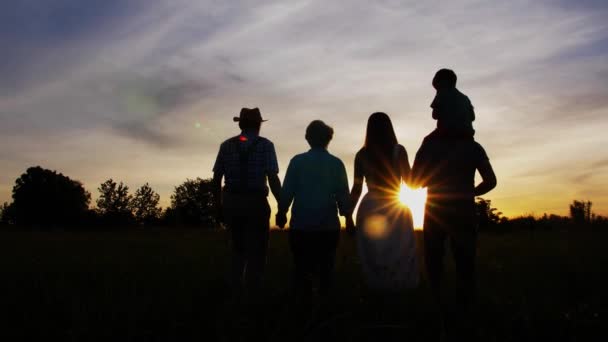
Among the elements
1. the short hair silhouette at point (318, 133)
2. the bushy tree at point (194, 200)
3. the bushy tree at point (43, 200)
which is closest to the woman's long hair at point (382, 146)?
the short hair silhouette at point (318, 133)

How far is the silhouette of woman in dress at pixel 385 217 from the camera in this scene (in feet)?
20.6

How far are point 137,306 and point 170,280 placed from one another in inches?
110

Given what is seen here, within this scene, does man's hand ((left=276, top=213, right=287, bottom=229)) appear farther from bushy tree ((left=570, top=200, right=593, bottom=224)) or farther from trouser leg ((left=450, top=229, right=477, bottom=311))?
bushy tree ((left=570, top=200, right=593, bottom=224))

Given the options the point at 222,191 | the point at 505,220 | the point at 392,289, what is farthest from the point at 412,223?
the point at 505,220

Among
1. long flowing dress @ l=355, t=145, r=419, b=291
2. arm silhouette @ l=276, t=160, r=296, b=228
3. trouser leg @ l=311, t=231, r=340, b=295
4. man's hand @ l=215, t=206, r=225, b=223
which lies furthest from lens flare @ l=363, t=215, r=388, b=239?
man's hand @ l=215, t=206, r=225, b=223

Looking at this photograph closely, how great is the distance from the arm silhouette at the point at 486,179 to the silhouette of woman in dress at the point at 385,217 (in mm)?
816

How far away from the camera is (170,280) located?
8.66 metres

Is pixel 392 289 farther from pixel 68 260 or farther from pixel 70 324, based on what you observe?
pixel 68 260

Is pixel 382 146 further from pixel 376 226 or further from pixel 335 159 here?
pixel 376 226

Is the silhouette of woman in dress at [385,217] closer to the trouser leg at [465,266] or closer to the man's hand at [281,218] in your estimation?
the trouser leg at [465,266]

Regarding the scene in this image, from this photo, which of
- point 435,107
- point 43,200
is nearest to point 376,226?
point 435,107

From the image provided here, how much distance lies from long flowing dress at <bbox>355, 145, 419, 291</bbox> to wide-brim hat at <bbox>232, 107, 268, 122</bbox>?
1768mm

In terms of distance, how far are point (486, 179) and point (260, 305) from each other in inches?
117

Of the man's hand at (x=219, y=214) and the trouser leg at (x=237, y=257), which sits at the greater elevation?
the man's hand at (x=219, y=214)
